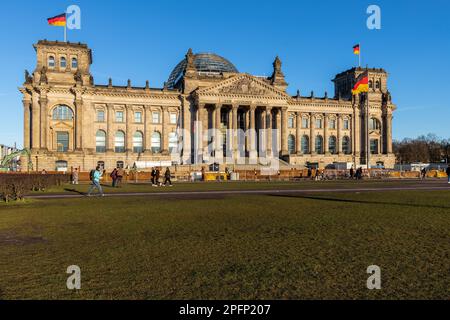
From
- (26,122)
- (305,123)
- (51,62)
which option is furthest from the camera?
(305,123)

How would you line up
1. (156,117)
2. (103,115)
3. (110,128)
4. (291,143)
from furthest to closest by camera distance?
(291,143), (156,117), (110,128), (103,115)

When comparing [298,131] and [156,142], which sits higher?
[298,131]

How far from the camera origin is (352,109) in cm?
→ 9762

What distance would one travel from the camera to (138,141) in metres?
83.6

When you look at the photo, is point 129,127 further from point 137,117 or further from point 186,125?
point 186,125

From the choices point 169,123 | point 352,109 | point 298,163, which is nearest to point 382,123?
point 352,109

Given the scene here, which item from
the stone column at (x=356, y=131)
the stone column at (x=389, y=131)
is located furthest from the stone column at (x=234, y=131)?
the stone column at (x=389, y=131)

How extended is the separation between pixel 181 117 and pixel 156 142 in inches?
304

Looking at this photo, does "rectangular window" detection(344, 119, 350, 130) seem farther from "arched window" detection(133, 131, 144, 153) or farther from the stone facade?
"arched window" detection(133, 131, 144, 153)

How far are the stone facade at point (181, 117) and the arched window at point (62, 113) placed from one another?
0.19m

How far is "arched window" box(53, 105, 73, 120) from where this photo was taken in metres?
77.4

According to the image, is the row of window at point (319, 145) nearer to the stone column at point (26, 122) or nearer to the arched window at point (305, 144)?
the arched window at point (305, 144)

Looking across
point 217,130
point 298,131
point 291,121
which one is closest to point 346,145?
point 298,131

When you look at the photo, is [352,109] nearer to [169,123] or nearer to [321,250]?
[169,123]
